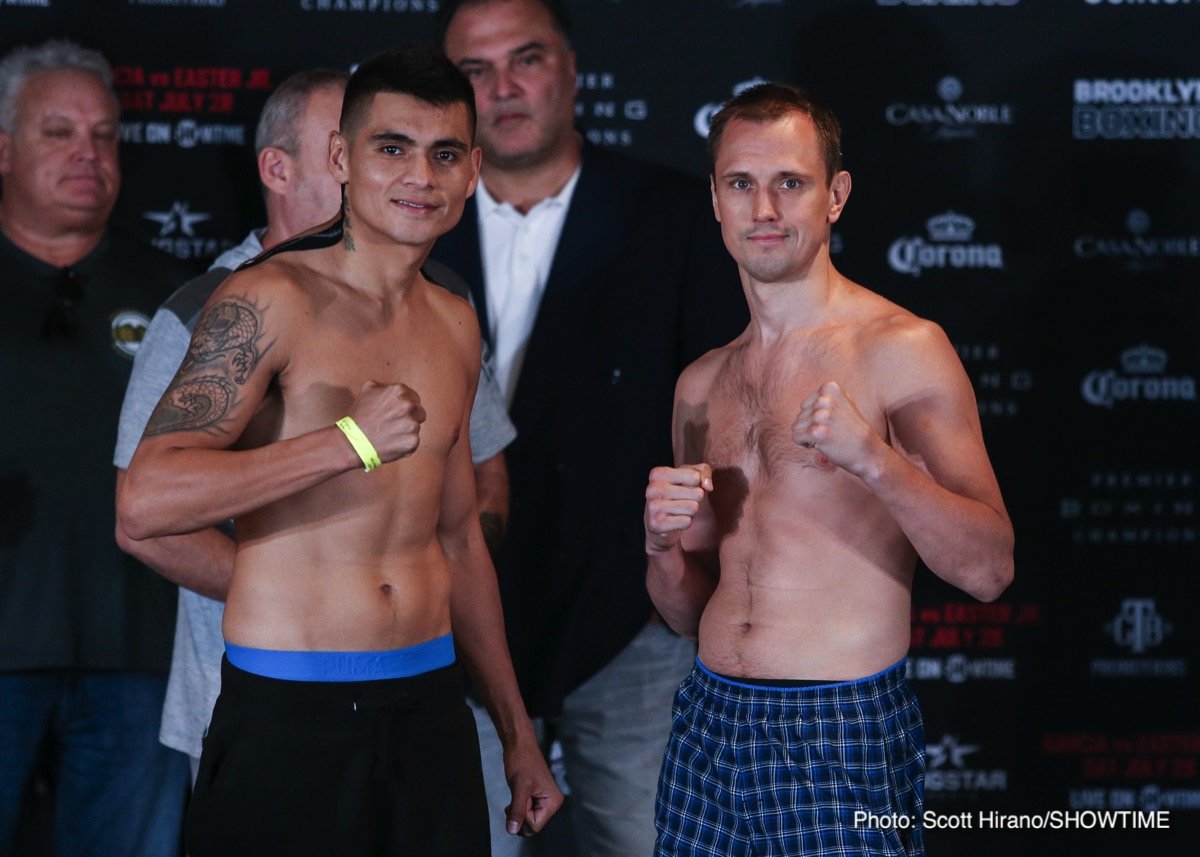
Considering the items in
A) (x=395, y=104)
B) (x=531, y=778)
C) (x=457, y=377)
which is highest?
(x=395, y=104)

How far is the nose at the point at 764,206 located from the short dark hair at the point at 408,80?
502mm

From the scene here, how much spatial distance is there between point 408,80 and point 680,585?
97cm

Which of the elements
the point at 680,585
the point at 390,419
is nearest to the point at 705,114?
the point at 680,585

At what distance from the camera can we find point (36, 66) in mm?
3562

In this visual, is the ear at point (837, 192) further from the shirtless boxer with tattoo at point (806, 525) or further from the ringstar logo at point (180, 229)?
the ringstar logo at point (180, 229)

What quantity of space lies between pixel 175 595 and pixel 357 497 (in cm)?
134

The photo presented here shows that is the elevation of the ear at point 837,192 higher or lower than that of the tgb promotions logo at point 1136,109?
lower

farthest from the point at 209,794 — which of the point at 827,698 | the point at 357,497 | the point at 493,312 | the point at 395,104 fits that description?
the point at 493,312

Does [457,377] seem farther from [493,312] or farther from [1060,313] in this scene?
[1060,313]

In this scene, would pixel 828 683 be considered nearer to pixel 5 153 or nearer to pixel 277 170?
pixel 277 170

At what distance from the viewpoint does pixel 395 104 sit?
242cm

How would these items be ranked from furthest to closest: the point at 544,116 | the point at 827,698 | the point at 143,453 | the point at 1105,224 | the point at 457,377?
the point at 1105,224
the point at 544,116
the point at 457,377
the point at 827,698
the point at 143,453

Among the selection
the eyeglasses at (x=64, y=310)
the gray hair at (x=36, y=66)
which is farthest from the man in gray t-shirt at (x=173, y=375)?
the gray hair at (x=36, y=66)

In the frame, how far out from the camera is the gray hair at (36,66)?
3547 mm
